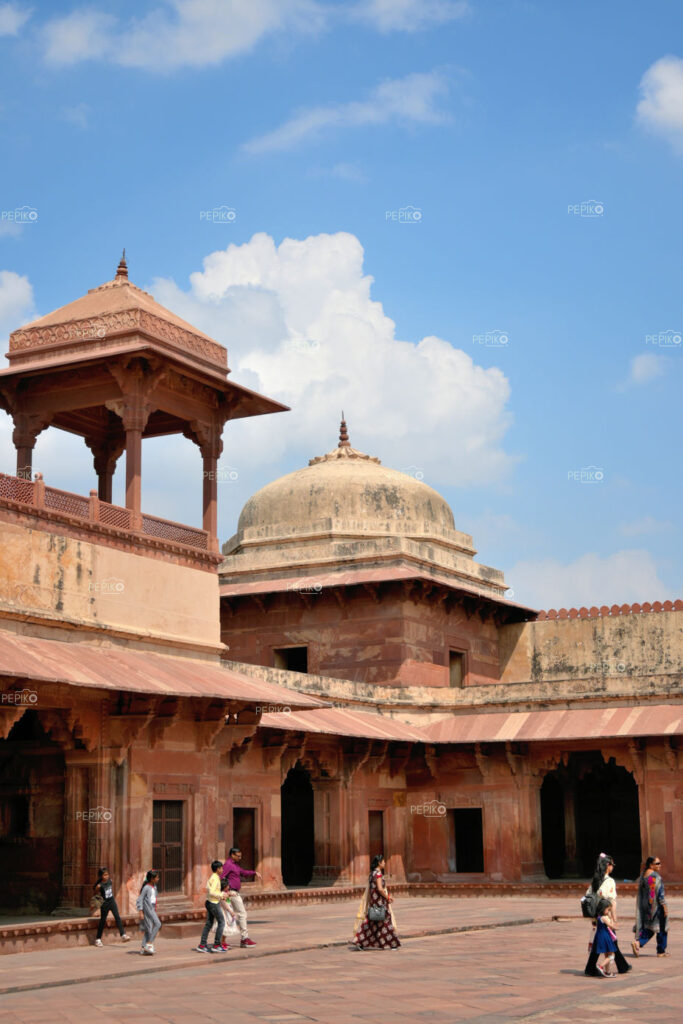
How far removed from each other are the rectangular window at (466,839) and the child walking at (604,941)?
13.1m

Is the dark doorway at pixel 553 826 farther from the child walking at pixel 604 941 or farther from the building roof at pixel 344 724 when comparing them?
the child walking at pixel 604 941

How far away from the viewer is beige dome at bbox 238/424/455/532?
94.6ft

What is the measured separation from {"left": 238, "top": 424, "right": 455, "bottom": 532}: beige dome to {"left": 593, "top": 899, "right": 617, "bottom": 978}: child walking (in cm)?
1743

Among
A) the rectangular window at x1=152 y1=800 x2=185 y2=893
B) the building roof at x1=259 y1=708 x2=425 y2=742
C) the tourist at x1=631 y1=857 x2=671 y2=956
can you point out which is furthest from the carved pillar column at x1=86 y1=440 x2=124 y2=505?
the tourist at x1=631 y1=857 x2=671 y2=956

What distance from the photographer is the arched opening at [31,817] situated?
1662cm

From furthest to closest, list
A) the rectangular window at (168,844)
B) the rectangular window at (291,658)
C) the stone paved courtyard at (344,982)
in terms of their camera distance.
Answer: the rectangular window at (291,658), the rectangular window at (168,844), the stone paved courtyard at (344,982)

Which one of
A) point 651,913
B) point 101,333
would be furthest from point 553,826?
point 101,333

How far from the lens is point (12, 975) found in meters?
11.8

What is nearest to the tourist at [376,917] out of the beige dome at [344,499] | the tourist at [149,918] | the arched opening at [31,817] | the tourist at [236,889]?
the tourist at [236,889]

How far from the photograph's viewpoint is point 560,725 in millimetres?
23328

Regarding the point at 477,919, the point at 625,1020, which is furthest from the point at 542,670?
the point at 625,1020

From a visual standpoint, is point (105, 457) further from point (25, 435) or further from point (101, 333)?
point (101, 333)

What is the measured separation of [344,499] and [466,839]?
8.02 m

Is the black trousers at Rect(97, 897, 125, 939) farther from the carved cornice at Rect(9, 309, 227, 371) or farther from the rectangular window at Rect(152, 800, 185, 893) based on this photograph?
the carved cornice at Rect(9, 309, 227, 371)
